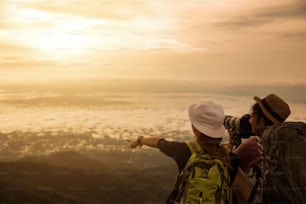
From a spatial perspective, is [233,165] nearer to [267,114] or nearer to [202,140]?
[202,140]

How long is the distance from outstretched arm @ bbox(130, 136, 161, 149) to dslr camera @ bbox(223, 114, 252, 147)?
1.06 metres

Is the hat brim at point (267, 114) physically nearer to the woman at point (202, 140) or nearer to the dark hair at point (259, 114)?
the dark hair at point (259, 114)

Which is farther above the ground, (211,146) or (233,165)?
(211,146)

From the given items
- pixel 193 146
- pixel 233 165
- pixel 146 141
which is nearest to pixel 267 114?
pixel 233 165

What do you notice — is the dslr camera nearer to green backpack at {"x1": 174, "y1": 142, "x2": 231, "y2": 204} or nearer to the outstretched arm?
green backpack at {"x1": 174, "y1": 142, "x2": 231, "y2": 204}

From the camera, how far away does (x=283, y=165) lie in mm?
5855

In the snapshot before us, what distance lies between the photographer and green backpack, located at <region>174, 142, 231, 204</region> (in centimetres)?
516

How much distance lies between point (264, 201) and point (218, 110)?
3.80 feet

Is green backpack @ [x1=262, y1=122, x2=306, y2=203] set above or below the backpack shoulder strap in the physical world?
below

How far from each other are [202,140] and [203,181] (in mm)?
400

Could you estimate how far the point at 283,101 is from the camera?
623 cm

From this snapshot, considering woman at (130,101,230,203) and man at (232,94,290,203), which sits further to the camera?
man at (232,94,290,203)

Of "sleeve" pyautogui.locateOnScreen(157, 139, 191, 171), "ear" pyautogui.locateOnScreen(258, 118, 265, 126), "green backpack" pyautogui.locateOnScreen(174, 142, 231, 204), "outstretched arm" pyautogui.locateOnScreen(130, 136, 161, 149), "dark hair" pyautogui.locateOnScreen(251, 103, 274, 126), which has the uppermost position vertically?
"dark hair" pyautogui.locateOnScreen(251, 103, 274, 126)

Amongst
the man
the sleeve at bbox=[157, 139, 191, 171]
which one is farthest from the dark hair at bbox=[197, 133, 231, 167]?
the man
